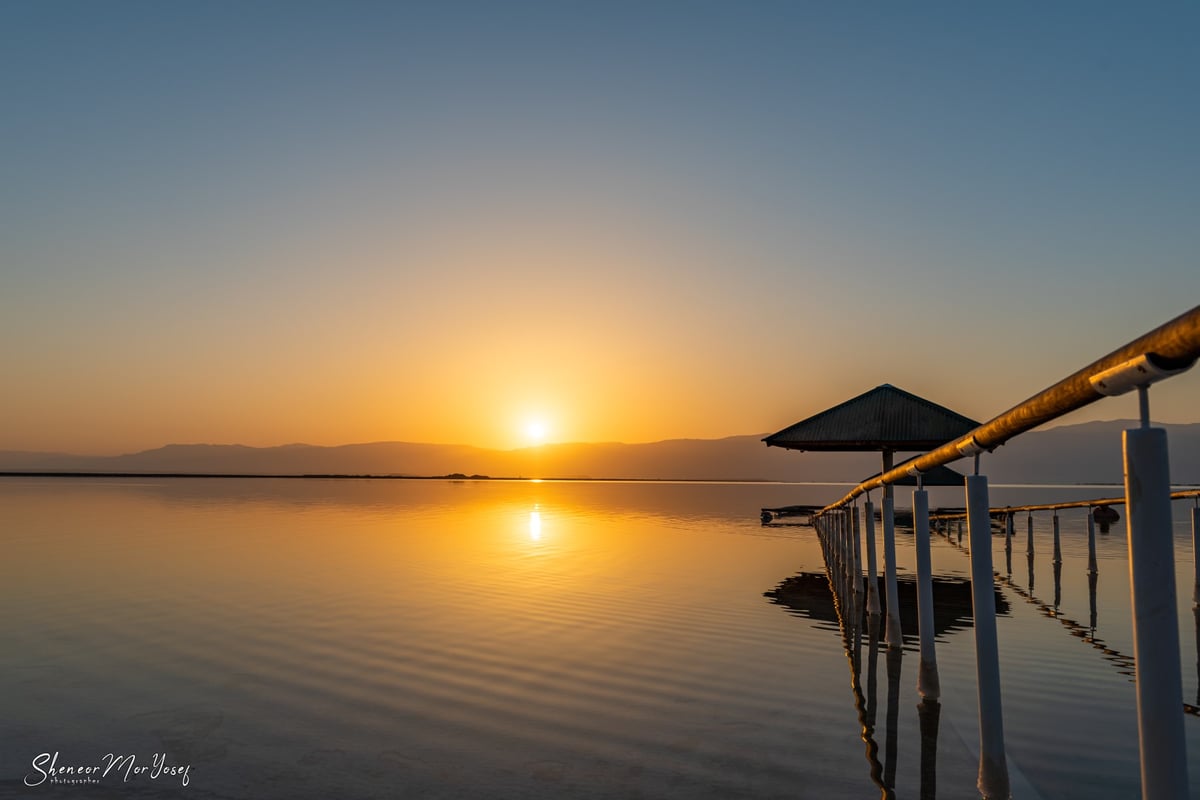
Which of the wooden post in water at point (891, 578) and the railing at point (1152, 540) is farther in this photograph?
the wooden post in water at point (891, 578)

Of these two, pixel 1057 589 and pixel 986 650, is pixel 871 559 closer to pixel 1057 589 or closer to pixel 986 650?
pixel 986 650

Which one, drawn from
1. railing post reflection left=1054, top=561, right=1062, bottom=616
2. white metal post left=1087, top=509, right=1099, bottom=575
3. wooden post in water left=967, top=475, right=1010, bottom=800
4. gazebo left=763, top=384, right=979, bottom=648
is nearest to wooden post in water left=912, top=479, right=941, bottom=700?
wooden post in water left=967, top=475, right=1010, bottom=800

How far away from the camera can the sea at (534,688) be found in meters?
6.32

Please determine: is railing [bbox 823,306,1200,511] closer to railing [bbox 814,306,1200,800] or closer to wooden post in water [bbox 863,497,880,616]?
railing [bbox 814,306,1200,800]

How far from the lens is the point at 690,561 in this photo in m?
25.2

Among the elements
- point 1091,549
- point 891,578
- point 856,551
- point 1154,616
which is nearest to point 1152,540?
point 1154,616

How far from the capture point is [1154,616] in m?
2.89

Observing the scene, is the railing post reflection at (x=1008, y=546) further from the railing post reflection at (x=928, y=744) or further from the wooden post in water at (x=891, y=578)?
the railing post reflection at (x=928, y=744)

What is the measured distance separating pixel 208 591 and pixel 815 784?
50.2 feet

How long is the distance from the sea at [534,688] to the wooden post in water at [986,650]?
0.57m

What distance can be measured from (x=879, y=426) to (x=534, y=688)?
566 inches

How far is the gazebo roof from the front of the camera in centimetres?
2050

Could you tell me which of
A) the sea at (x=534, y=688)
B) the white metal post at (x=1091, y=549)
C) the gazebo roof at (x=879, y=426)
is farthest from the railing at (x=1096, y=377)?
the white metal post at (x=1091, y=549)

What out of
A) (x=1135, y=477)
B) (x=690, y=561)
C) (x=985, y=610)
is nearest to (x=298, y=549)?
(x=690, y=561)
